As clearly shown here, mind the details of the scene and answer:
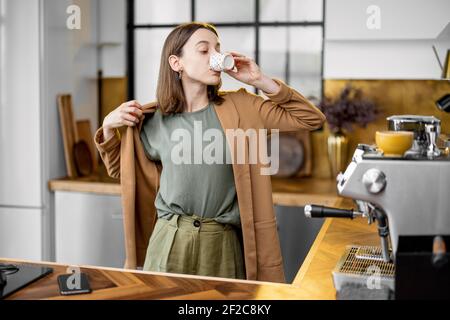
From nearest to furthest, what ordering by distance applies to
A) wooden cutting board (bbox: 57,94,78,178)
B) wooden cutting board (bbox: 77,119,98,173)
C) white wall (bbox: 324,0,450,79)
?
1. white wall (bbox: 324,0,450,79)
2. wooden cutting board (bbox: 57,94,78,178)
3. wooden cutting board (bbox: 77,119,98,173)

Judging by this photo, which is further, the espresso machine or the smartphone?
the smartphone

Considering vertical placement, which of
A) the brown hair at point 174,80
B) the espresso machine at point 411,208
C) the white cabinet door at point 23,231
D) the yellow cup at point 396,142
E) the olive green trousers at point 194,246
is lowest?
the white cabinet door at point 23,231

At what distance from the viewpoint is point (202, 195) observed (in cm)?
232

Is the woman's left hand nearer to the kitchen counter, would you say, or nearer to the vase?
the kitchen counter

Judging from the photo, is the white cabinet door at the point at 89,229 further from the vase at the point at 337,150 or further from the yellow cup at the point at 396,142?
the yellow cup at the point at 396,142

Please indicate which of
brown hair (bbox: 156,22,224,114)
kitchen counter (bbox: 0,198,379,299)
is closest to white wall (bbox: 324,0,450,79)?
brown hair (bbox: 156,22,224,114)

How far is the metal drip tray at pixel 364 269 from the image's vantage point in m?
1.69

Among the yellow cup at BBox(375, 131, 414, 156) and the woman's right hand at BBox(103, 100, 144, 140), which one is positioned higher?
the woman's right hand at BBox(103, 100, 144, 140)

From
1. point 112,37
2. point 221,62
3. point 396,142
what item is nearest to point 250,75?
point 221,62

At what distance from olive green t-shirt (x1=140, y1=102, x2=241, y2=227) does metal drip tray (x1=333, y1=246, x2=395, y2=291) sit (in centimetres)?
50

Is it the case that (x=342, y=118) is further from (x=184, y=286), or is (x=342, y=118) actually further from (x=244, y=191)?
(x=184, y=286)

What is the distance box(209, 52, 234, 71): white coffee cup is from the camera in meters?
2.26

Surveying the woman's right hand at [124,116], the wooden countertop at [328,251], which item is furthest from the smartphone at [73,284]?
the woman's right hand at [124,116]
